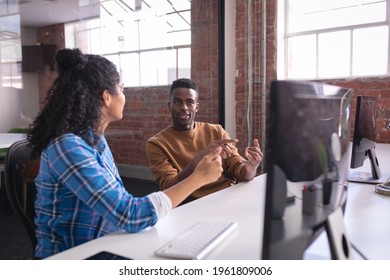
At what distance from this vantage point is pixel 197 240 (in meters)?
0.92

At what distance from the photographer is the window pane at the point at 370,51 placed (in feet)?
11.0

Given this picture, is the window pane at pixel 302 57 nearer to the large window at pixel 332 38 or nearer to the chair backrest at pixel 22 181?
the large window at pixel 332 38

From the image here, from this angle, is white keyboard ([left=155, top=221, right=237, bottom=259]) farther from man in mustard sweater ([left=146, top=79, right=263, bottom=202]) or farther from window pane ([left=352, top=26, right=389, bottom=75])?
window pane ([left=352, top=26, right=389, bottom=75])

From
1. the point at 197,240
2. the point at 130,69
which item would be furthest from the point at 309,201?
the point at 130,69

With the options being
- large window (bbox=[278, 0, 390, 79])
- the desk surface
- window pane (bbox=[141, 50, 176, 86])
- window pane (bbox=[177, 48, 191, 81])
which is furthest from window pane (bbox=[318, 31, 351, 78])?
the desk surface

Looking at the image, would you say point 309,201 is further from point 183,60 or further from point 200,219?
point 183,60

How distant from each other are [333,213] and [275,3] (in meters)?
3.45

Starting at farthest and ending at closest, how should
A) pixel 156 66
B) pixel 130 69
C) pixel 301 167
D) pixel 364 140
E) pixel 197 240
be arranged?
pixel 156 66 < pixel 130 69 < pixel 364 140 < pixel 197 240 < pixel 301 167

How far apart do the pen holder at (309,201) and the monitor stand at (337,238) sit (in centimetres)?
7

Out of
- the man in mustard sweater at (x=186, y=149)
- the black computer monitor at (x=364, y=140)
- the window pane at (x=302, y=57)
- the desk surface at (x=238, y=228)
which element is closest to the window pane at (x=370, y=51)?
the window pane at (x=302, y=57)

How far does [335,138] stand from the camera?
0.77 m

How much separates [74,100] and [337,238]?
0.80m

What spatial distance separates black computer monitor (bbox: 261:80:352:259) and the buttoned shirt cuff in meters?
0.45

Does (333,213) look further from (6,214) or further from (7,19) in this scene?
(7,19)
